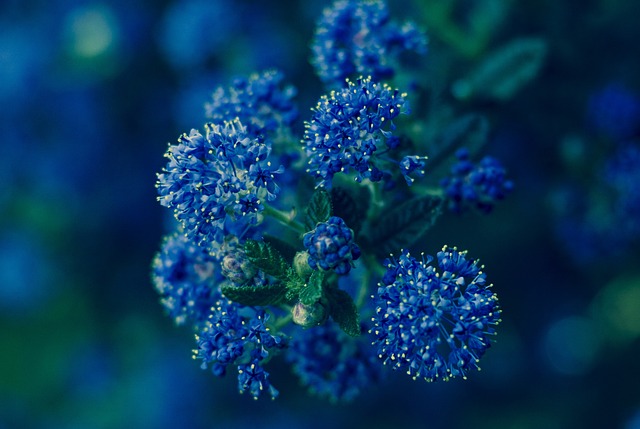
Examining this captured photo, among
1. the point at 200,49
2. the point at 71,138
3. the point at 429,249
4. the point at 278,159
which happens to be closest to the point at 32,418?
the point at 71,138

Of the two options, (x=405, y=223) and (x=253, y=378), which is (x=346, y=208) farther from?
(x=253, y=378)

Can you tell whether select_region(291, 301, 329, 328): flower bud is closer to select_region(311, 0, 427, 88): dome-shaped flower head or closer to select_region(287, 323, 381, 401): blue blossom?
select_region(287, 323, 381, 401): blue blossom

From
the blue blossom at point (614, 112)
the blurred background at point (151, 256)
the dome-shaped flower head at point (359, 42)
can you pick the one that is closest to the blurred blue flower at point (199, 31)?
the blurred background at point (151, 256)

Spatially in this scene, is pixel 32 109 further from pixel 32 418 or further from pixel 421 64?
pixel 421 64

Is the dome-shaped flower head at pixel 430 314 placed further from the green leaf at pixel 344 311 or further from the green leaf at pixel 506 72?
the green leaf at pixel 506 72

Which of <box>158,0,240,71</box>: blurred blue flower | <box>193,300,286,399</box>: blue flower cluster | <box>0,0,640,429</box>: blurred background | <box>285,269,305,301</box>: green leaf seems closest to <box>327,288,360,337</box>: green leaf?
<box>285,269,305,301</box>: green leaf

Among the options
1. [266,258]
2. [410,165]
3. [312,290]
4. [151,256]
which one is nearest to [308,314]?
[312,290]
